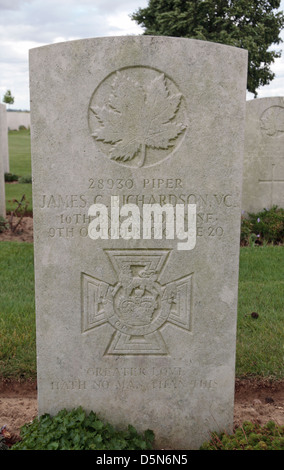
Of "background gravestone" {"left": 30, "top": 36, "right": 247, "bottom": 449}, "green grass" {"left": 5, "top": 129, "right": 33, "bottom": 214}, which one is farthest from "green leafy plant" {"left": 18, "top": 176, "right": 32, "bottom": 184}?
"background gravestone" {"left": 30, "top": 36, "right": 247, "bottom": 449}

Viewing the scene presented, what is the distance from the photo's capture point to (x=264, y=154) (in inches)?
335

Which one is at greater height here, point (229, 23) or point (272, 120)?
point (229, 23)

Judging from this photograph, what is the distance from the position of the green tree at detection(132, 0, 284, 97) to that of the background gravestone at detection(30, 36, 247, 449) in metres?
17.2

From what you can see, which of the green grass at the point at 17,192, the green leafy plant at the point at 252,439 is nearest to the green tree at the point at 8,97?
the green grass at the point at 17,192

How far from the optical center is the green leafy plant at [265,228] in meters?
8.04

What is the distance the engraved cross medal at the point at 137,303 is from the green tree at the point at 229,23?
1750 centimetres

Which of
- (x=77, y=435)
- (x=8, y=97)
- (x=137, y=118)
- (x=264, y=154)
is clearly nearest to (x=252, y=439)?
(x=77, y=435)

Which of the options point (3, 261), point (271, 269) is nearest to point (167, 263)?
point (271, 269)

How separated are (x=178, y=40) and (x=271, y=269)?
4.17m

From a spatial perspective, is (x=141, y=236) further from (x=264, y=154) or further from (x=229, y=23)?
(x=229, y=23)

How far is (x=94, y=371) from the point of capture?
296cm

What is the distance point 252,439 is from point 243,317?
1.99 metres

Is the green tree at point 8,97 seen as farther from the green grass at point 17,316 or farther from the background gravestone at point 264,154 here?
the green grass at point 17,316
